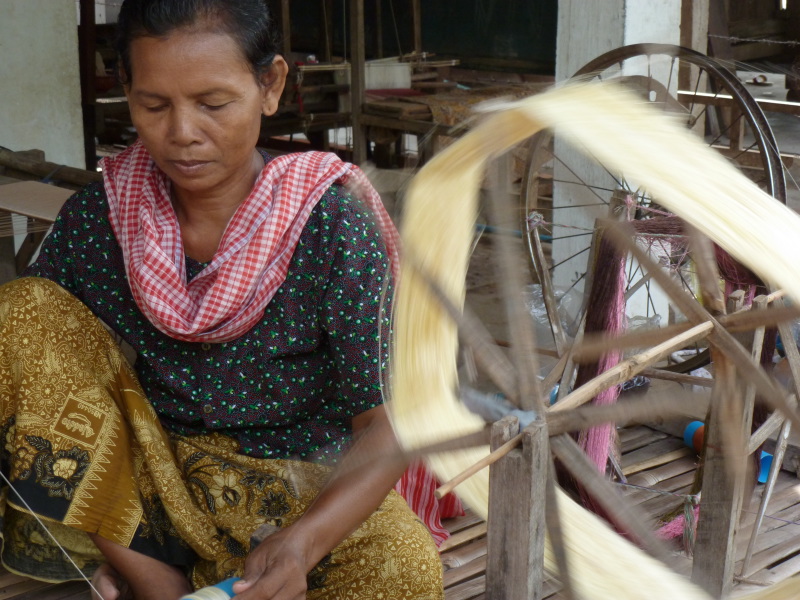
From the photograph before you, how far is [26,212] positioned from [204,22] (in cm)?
134

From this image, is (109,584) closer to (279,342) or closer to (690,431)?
(279,342)

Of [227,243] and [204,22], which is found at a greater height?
[204,22]

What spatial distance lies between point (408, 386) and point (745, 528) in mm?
1310

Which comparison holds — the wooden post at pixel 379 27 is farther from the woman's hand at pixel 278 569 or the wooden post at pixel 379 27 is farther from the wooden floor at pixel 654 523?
the woman's hand at pixel 278 569

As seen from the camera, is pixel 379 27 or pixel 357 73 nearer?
pixel 357 73

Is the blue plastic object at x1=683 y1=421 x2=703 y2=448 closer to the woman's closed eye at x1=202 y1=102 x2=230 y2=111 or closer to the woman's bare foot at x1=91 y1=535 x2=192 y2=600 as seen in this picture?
the woman's bare foot at x1=91 y1=535 x2=192 y2=600

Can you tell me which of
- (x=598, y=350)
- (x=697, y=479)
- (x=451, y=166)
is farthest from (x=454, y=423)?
(x=697, y=479)

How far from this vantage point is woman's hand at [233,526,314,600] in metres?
1.41

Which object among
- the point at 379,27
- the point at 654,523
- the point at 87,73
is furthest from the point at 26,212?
the point at 379,27

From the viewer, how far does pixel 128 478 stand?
1.71 m

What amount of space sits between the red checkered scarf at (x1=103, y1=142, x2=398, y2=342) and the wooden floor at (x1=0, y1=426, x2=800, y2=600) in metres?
0.69

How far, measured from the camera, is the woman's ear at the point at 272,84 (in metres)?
1.63

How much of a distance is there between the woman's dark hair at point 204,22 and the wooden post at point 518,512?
0.79 meters

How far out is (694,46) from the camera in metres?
3.94
